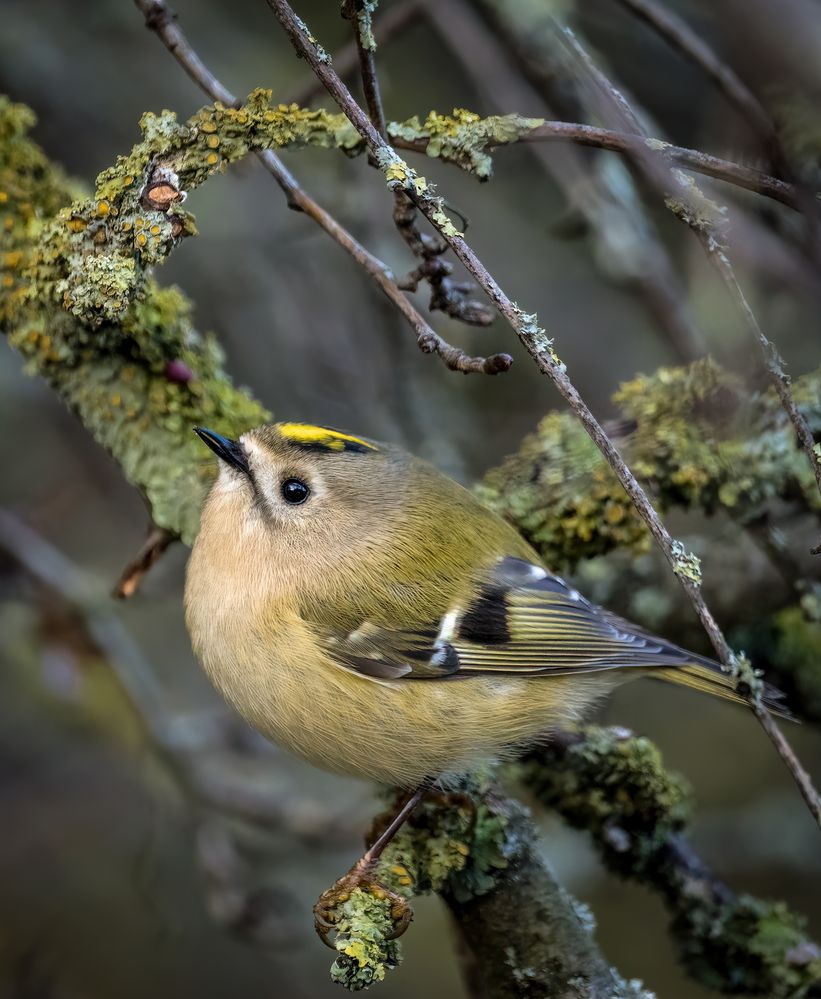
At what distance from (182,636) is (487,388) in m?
1.38

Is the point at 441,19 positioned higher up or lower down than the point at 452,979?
higher up

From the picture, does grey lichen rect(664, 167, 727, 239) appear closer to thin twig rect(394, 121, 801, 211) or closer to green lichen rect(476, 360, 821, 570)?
thin twig rect(394, 121, 801, 211)

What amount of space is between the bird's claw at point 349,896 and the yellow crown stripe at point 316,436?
0.74 m

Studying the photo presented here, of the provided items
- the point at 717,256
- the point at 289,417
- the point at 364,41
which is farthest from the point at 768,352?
the point at 289,417

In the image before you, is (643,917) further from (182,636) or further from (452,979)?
(182,636)

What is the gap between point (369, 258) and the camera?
5.47 ft

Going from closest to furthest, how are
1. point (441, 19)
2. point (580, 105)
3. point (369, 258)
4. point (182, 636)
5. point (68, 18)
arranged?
point (369, 258) < point (441, 19) < point (580, 105) < point (68, 18) < point (182, 636)

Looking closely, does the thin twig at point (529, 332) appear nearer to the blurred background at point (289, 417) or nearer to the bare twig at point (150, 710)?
the blurred background at point (289, 417)

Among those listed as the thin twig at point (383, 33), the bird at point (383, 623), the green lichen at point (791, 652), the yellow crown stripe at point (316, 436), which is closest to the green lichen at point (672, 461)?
the bird at point (383, 623)

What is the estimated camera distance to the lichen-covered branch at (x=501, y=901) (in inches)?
61.3

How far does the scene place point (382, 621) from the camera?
181 cm

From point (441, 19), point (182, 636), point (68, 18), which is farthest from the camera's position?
point (182, 636)

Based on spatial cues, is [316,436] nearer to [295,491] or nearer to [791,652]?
[295,491]

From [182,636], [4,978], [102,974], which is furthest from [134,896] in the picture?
[182,636]
